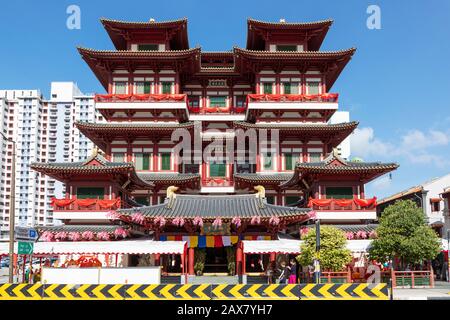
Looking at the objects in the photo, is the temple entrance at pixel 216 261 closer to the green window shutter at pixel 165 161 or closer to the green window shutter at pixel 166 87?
the green window shutter at pixel 165 161

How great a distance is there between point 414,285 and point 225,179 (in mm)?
19171

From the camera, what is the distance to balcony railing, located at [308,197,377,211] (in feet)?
117

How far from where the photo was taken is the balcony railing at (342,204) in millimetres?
35625

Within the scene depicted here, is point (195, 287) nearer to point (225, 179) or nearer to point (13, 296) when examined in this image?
point (13, 296)

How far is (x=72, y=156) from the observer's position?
131625mm

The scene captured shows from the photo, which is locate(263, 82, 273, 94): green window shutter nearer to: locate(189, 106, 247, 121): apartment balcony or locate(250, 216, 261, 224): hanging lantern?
locate(189, 106, 247, 121): apartment balcony

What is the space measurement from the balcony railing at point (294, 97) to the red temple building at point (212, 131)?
0.09 meters

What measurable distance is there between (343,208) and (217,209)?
10.8 m

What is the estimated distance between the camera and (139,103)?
42125 mm

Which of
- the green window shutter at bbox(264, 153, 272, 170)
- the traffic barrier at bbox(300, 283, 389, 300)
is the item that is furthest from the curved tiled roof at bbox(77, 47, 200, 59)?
the traffic barrier at bbox(300, 283, 389, 300)

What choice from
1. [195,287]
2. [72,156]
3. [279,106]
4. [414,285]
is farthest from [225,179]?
[72,156]

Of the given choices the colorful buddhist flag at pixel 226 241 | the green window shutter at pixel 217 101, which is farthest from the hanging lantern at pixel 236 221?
the green window shutter at pixel 217 101
